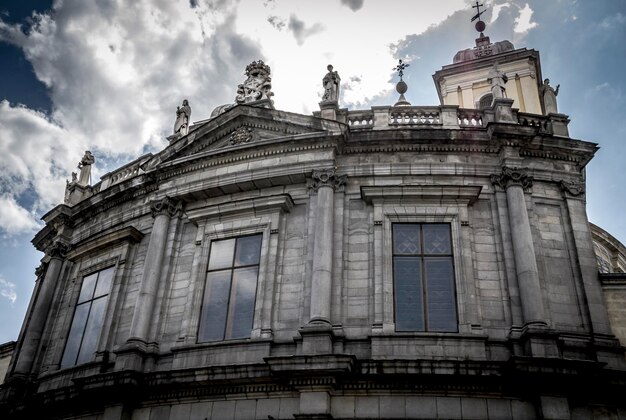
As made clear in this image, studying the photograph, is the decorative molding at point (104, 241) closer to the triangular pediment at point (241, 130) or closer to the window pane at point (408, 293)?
the triangular pediment at point (241, 130)

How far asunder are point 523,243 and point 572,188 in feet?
8.96

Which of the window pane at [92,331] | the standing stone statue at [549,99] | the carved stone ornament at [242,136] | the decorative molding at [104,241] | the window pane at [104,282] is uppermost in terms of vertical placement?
the standing stone statue at [549,99]

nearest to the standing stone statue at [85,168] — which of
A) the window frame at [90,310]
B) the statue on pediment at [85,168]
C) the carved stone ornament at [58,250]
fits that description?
the statue on pediment at [85,168]

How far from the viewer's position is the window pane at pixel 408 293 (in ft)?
50.4

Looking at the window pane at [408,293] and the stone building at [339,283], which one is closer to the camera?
the stone building at [339,283]

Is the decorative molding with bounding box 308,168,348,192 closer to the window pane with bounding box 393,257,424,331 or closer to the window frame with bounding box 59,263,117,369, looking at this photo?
the window pane with bounding box 393,257,424,331

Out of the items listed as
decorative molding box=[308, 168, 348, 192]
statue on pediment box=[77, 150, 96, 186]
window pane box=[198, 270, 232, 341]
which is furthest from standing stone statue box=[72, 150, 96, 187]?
decorative molding box=[308, 168, 348, 192]

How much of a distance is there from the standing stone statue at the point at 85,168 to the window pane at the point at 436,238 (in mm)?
14205

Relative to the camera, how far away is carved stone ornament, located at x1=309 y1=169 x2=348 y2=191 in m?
17.3

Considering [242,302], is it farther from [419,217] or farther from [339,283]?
[419,217]

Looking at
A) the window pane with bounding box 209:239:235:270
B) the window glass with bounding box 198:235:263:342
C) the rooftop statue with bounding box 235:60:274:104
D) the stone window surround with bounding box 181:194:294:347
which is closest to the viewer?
the stone window surround with bounding box 181:194:294:347

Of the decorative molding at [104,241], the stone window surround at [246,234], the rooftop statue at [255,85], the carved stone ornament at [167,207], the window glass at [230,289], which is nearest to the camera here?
the stone window surround at [246,234]

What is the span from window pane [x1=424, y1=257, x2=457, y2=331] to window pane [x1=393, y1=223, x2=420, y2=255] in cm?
51

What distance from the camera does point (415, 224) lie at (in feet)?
55.3
